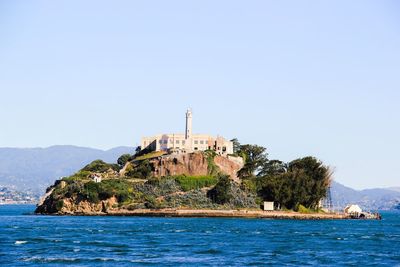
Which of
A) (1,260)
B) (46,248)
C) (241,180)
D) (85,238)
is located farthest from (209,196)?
(1,260)

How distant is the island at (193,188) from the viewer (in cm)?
16925

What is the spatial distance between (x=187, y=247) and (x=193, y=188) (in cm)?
8931

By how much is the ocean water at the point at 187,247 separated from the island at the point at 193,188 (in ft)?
173

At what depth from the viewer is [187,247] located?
8506cm

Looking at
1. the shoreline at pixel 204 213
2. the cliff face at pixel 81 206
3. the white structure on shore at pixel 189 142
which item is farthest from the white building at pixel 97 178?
the white structure on shore at pixel 189 142

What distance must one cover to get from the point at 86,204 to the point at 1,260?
333 feet

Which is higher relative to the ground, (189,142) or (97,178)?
(189,142)

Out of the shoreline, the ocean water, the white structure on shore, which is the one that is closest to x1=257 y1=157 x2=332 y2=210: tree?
the shoreline

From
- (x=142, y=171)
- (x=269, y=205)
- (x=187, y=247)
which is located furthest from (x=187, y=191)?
(x=187, y=247)

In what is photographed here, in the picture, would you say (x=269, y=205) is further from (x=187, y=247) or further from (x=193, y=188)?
(x=187, y=247)

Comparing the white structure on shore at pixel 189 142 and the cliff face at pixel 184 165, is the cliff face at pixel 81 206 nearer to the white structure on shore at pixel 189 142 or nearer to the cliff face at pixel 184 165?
the cliff face at pixel 184 165

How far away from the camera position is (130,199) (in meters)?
171

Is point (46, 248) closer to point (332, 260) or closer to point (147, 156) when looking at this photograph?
point (332, 260)

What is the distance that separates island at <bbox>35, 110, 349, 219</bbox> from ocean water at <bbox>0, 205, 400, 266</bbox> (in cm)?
5268
